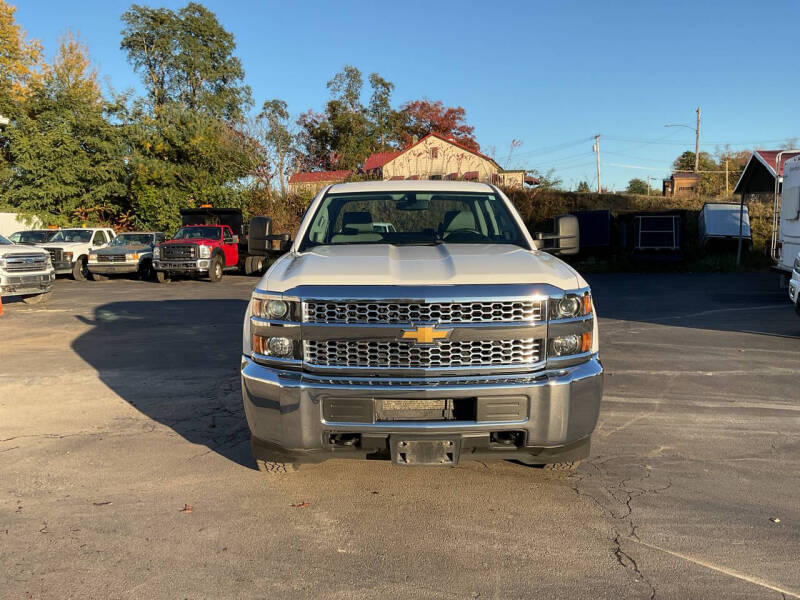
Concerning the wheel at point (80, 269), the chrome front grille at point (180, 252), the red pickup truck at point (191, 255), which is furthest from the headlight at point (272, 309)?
the wheel at point (80, 269)

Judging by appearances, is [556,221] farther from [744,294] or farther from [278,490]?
[744,294]

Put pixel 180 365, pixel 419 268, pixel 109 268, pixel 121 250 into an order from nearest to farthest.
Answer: pixel 419 268
pixel 180 365
pixel 109 268
pixel 121 250

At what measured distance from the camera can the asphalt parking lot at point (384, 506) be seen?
304 cm

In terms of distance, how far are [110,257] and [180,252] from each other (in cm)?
269

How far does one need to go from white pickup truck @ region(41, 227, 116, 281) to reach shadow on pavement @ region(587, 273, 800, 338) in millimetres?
17070

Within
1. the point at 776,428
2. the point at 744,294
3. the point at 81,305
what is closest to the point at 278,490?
the point at 776,428

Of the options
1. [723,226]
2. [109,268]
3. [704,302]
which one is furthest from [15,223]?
[723,226]

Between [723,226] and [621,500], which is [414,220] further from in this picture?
[723,226]

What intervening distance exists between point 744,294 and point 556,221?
12666mm

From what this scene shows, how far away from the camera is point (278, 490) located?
13.5ft

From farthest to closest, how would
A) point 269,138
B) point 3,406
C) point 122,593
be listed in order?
point 269,138, point 3,406, point 122,593

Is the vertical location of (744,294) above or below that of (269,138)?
below

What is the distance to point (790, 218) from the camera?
13.2 meters

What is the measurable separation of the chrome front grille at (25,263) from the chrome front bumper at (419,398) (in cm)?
1185
